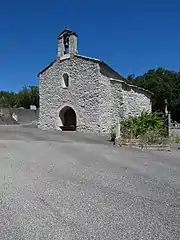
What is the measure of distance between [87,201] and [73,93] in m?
17.7

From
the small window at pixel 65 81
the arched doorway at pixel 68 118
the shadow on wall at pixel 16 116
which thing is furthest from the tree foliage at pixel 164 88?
the small window at pixel 65 81

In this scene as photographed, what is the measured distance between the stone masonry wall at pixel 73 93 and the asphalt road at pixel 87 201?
13181mm

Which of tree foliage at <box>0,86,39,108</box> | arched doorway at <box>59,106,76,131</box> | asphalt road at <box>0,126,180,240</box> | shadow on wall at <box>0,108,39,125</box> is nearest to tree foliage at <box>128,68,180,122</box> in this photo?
shadow on wall at <box>0,108,39,125</box>

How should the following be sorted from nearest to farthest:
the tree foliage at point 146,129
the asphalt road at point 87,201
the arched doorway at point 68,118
Result: the asphalt road at point 87,201 < the tree foliage at point 146,129 < the arched doorway at point 68,118

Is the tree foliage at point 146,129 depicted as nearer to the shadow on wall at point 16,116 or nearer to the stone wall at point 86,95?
the stone wall at point 86,95

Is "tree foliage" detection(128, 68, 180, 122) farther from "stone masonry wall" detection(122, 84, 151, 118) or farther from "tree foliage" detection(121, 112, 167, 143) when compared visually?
"tree foliage" detection(121, 112, 167, 143)

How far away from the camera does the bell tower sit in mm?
21719

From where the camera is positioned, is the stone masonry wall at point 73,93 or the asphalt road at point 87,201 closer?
the asphalt road at point 87,201

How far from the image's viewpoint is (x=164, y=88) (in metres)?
47.4

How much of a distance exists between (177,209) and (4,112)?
35732 mm

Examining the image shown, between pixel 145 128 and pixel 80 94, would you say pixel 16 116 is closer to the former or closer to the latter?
pixel 80 94

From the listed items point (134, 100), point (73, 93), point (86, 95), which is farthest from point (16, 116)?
point (134, 100)

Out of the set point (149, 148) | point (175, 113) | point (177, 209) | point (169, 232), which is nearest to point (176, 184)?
point (177, 209)

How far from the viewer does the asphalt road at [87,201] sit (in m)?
3.33
